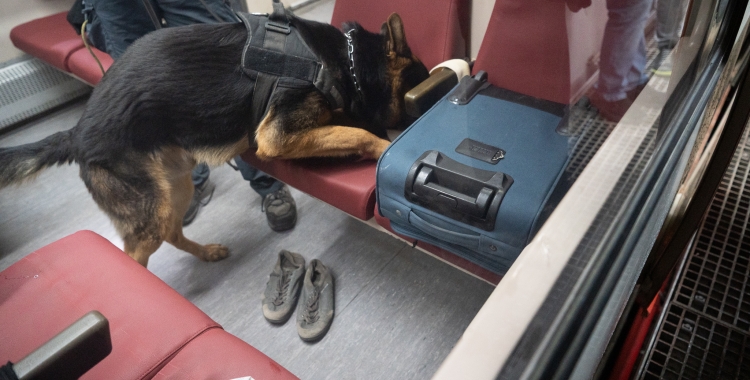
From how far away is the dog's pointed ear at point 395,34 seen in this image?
1.69 meters

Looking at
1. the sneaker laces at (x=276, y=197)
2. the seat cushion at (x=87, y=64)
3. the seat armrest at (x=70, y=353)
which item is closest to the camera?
the seat armrest at (x=70, y=353)

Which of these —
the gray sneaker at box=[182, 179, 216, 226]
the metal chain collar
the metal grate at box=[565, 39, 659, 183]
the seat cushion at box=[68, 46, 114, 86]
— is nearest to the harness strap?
the metal chain collar

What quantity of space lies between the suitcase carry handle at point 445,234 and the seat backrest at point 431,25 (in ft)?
2.62

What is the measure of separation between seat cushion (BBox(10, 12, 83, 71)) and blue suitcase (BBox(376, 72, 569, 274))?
8.26 ft

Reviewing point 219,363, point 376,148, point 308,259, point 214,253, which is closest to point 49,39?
point 214,253

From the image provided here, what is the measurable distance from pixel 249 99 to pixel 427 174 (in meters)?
0.72

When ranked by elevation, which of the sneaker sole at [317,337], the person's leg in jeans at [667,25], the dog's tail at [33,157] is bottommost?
the sneaker sole at [317,337]

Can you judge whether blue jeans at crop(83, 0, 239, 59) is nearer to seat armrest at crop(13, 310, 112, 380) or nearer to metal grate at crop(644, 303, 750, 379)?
A: seat armrest at crop(13, 310, 112, 380)

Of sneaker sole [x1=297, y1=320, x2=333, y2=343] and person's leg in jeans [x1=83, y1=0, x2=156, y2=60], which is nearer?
sneaker sole [x1=297, y1=320, x2=333, y2=343]

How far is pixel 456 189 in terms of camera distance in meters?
1.10

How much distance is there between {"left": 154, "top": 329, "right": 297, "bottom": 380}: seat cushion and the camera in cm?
99

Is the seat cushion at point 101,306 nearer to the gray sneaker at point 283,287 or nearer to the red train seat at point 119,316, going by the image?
the red train seat at point 119,316

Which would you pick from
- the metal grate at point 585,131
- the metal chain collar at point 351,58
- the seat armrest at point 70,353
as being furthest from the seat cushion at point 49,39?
the metal grate at point 585,131

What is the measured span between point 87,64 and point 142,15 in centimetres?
101
